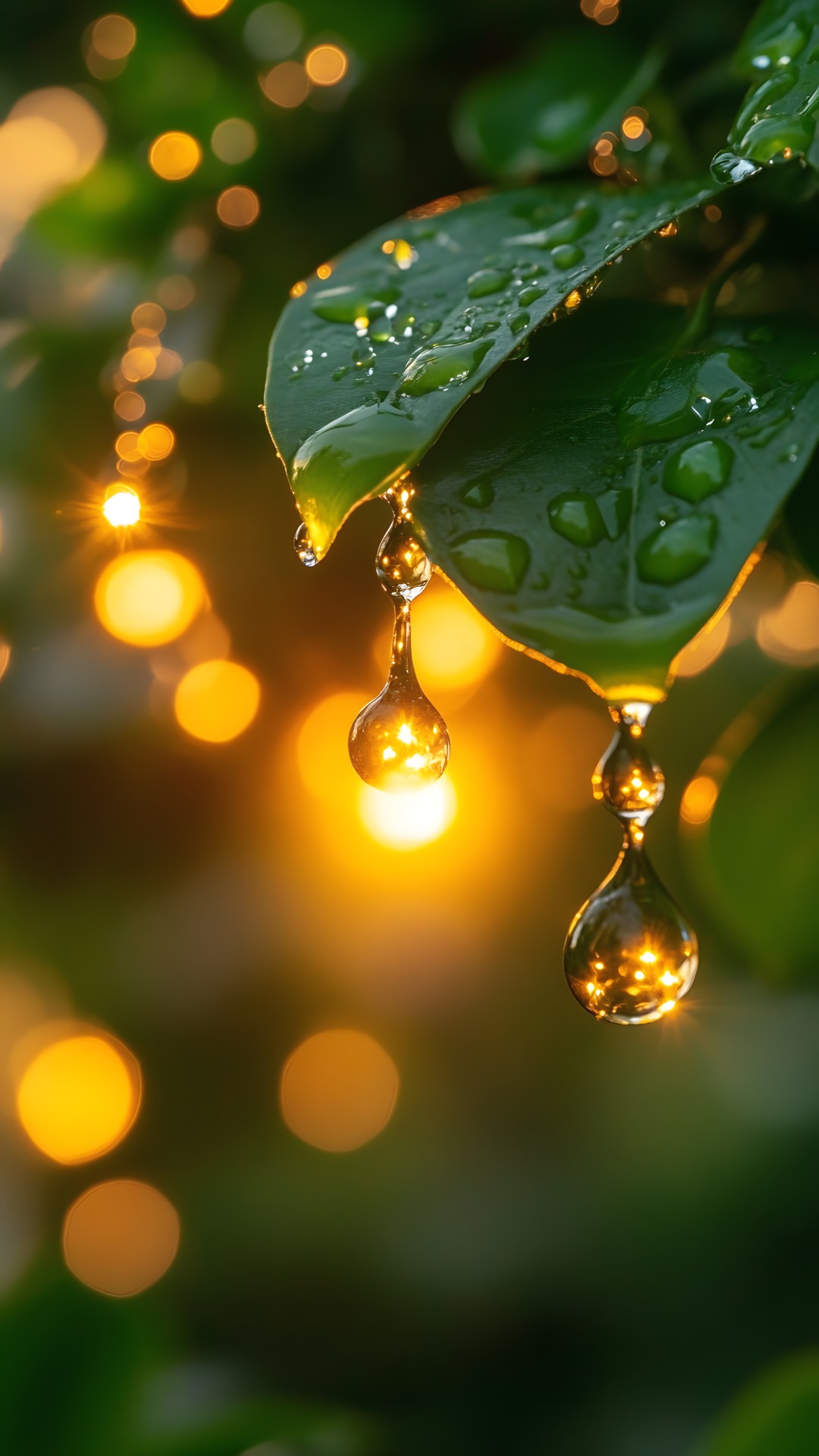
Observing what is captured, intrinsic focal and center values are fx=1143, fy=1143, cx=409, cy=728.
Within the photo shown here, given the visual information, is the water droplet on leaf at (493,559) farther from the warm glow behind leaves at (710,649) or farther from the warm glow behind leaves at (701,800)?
the warm glow behind leaves at (710,649)

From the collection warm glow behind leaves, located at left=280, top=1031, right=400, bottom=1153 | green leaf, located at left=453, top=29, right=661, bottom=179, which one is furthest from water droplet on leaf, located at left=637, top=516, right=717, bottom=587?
warm glow behind leaves, located at left=280, top=1031, right=400, bottom=1153

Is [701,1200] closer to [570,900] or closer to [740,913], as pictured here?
[570,900]

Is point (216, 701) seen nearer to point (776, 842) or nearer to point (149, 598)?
point (149, 598)

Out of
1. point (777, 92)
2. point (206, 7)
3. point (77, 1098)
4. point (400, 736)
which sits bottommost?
point (77, 1098)

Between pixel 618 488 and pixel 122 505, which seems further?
pixel 122 505

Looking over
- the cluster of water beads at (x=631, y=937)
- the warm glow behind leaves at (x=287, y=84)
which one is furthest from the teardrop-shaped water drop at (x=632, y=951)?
the warm glow behind leaves at (x=287, y=84)

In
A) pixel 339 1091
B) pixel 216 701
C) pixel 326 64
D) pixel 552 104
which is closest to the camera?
pixel 552 104

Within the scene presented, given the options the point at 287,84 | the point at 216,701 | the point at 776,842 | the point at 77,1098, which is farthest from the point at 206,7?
the point at 77,1098
